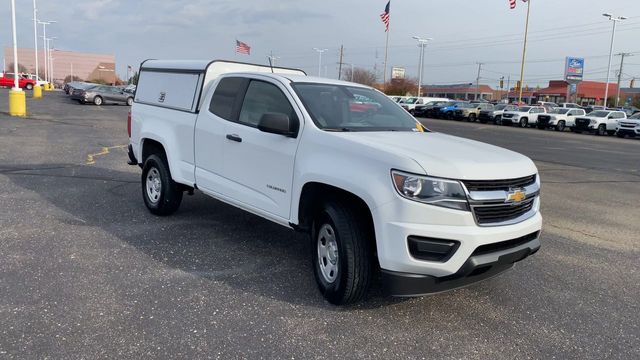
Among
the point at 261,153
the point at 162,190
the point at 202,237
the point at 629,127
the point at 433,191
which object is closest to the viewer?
the point at 433,191

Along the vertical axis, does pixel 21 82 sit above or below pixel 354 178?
above

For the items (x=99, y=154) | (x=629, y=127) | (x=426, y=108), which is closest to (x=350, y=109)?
(x=99, y=154)

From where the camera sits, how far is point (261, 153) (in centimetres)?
480

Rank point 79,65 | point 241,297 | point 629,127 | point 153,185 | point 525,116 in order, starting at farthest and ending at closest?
point 79,65, point 525,116, point 629,127, point 153,185, point 241,297

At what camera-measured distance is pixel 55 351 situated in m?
3.32

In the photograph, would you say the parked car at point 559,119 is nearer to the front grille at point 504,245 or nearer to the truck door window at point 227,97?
the truck door window at point 227,97

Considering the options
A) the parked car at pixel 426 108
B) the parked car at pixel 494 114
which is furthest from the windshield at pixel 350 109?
the parked car at pixel 426 108

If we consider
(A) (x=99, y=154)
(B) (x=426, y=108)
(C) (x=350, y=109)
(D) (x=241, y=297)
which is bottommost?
(D) (x=241, y=297)

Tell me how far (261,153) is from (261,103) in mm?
574

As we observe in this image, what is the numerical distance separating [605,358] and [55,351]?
11.8 ft

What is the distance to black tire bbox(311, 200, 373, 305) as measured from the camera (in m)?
3.88

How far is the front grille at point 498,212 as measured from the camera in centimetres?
368

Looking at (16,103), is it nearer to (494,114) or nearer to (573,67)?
(494,114)

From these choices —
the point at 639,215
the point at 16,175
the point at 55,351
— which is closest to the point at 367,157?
the point at 55,351
